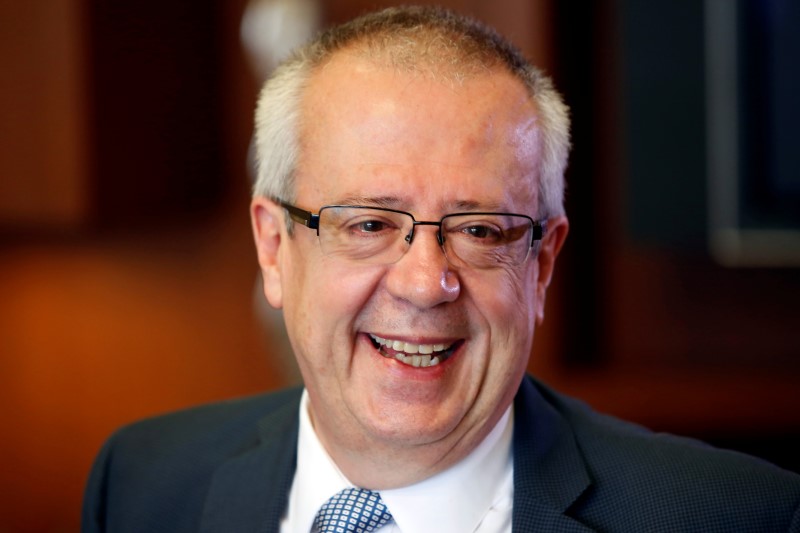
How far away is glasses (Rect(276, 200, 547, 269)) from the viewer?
4.94 ft

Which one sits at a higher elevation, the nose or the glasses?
the glasses

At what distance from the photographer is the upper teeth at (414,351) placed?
1533 millimetres

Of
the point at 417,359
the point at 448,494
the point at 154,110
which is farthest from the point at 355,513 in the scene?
the point at 154,110

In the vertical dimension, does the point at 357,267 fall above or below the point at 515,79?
below

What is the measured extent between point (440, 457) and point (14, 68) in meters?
1.76

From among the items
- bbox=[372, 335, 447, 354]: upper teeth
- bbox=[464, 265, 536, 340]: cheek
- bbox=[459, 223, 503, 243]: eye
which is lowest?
bbox=[372, 335, 447, 354]: upper teeth

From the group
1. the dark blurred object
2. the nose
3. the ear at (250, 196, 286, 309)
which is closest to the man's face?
the nose

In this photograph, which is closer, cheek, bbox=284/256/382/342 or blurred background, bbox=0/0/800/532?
cheek, bbox=284/256/382/342

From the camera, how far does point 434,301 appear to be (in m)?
1.47

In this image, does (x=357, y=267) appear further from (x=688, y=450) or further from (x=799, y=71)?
(x=799, y=71)

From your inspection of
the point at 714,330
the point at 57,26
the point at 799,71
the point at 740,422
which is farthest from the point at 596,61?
the point at 57,26

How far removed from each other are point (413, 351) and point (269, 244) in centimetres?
35

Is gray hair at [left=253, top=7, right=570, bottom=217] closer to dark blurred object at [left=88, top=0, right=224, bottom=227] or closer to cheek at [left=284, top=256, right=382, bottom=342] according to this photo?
cheek at [left=284, top=256, right=382, bottom=342]

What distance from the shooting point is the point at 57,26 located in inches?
108
